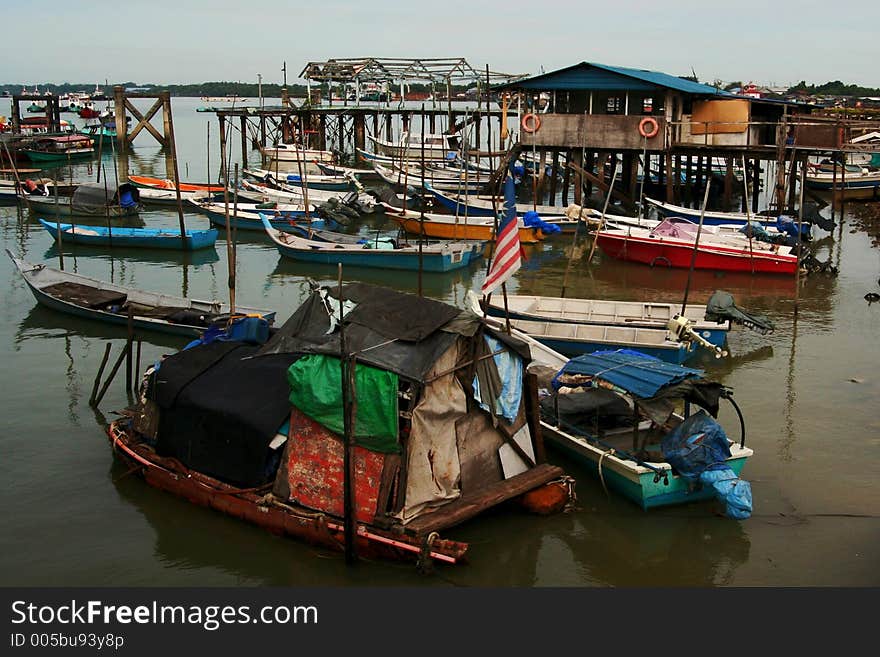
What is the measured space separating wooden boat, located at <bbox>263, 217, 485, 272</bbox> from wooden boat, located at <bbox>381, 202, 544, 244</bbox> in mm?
1964

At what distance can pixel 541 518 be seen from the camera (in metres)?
11.2

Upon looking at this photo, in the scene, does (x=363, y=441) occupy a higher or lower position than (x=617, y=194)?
lower

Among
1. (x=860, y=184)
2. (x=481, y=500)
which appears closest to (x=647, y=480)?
(x=481, y=500)

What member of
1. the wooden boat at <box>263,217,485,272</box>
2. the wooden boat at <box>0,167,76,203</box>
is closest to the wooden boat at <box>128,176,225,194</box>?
the wooden boat at <box>0,167,76,203</box>

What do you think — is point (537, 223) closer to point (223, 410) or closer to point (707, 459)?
point (707, 459)

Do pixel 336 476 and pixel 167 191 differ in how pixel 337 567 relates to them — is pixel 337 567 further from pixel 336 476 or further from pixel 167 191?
pixel 167 191

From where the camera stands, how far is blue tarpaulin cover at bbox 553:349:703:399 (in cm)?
1158

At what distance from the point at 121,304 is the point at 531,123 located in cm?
1753

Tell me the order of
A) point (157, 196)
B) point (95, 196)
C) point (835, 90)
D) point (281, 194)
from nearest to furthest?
point (95, 196) → point (281, 194) → point (157, 196) → point (835, 90)

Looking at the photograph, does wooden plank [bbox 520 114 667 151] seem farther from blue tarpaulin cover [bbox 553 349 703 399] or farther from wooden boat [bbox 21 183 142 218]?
blue tarpaulin cover [bbox 553 349 703 399]

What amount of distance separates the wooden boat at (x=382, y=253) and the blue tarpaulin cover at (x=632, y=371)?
12.6 meters

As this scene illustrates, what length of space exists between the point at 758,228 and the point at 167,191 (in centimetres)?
2460

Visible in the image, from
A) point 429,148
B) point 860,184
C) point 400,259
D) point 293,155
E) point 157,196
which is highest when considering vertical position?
point 429,148

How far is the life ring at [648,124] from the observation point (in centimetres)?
3063
